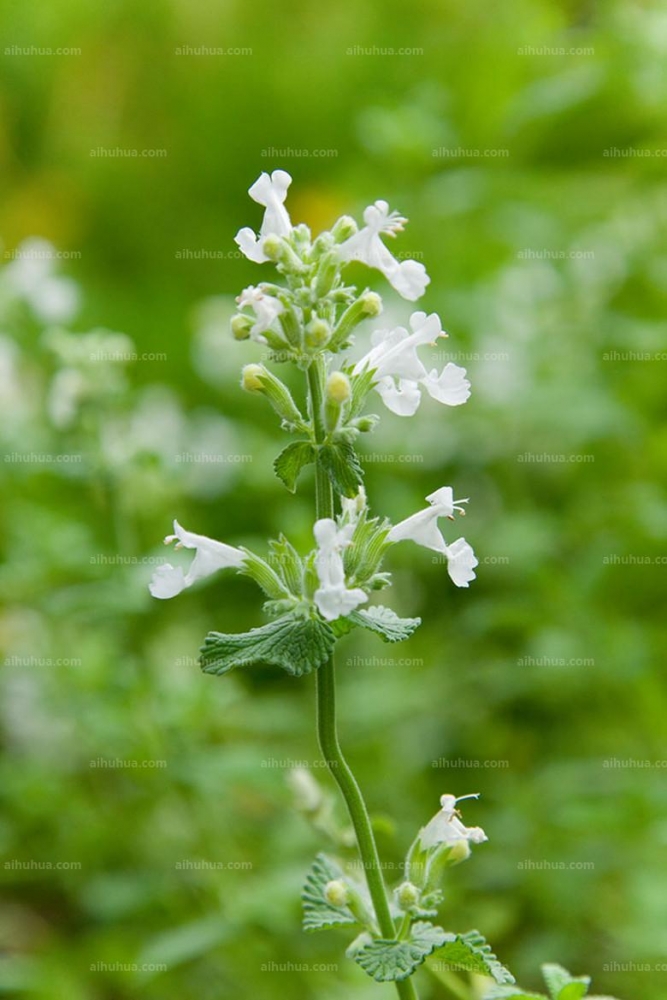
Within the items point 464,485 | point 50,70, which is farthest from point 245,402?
point 50,70

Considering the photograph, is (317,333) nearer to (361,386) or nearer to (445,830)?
(361,386)

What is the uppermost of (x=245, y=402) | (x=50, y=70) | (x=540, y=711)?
(x=50, y=70)

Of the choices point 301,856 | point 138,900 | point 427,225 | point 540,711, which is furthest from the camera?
point 427,225

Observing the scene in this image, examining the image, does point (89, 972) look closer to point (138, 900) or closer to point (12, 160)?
point (138, 900)

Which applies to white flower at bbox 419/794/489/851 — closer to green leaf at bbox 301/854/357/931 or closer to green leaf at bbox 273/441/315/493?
green leaf at bbox 301/854/357/931

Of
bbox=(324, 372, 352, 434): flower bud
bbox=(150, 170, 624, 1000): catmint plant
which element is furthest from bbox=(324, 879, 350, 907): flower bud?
bbox=(324, 372, 352, 434): flower bud

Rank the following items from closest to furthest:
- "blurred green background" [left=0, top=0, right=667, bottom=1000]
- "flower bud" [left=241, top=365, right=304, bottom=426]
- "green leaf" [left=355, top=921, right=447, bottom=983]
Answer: "green leaf" [left=355, top=921, right=447, bottom=983] → "flower bud" [left=241, top=365, right=304, bottom=426] → "blurred green background" [left=0, top=0, right=667, bottom=1000]

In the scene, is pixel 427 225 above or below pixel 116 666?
above

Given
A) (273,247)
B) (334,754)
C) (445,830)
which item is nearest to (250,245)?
(273,247)
